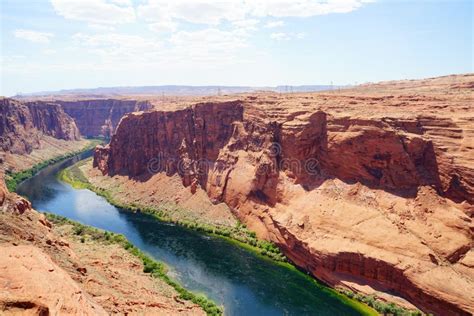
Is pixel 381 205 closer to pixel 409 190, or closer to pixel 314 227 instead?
pixel 409 190

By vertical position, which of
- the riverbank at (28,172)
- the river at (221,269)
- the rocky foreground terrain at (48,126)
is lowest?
the river at (221,269)

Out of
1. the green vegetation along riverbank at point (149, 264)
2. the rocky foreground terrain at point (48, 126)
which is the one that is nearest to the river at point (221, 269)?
the green vegetation along riverbank at point (149, 264)

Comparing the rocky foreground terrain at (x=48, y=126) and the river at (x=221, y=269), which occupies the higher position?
the rocky foreground terrain at (x=48, y=126)

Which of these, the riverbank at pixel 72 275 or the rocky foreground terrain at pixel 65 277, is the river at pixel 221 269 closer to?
the riverbank at pixel 72 275

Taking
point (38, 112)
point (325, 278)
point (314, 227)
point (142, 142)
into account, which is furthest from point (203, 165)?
point (38, 112)

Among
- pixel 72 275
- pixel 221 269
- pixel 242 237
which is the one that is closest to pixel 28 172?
pixel 242 237

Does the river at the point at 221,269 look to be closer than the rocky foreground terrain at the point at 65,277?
No

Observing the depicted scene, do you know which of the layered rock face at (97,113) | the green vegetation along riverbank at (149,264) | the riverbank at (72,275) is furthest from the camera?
the layered rock face at (97,113)
